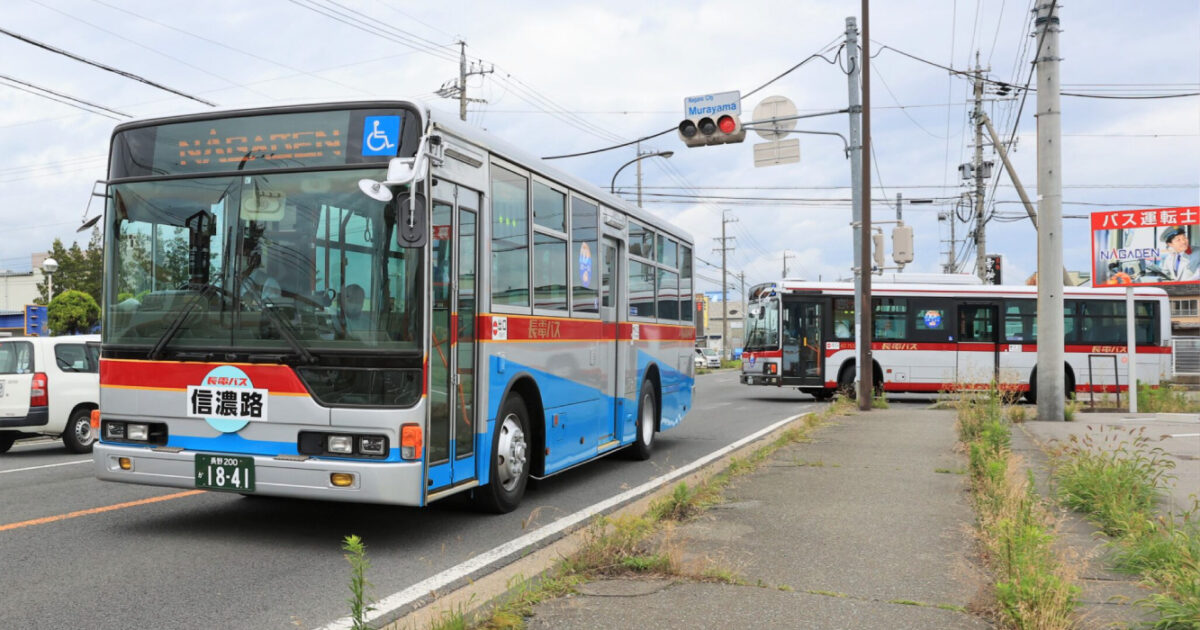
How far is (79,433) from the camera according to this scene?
13375 mm

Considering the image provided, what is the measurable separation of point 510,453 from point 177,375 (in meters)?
2.61

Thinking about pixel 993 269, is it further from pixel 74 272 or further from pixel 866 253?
pixel 74 272

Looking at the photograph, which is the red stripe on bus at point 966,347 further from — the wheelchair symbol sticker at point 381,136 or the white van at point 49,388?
the wheelchair symbol sticker at point 381,136

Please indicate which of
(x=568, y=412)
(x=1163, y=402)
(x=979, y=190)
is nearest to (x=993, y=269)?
(x=979, y=190)

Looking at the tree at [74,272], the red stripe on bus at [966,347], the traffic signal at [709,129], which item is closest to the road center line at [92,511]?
the traffic signal at [709,129]

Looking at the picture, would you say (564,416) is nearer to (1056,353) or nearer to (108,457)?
(108,457)

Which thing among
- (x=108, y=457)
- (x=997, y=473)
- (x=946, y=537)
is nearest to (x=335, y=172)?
(x=108, y=457)

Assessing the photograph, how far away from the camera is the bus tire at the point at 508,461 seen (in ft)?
24.4

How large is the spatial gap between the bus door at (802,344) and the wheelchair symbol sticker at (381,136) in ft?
65.2

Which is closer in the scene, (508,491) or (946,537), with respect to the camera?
(946,537)

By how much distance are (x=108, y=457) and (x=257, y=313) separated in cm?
162

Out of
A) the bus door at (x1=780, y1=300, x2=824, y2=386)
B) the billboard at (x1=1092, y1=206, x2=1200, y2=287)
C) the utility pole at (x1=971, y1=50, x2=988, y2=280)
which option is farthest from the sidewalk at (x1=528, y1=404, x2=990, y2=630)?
the utility pole at (x1=971, y1=50, x2=988, y2=280)

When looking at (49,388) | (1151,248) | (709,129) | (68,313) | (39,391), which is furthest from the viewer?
(68,313)

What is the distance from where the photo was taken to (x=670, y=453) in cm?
1264
